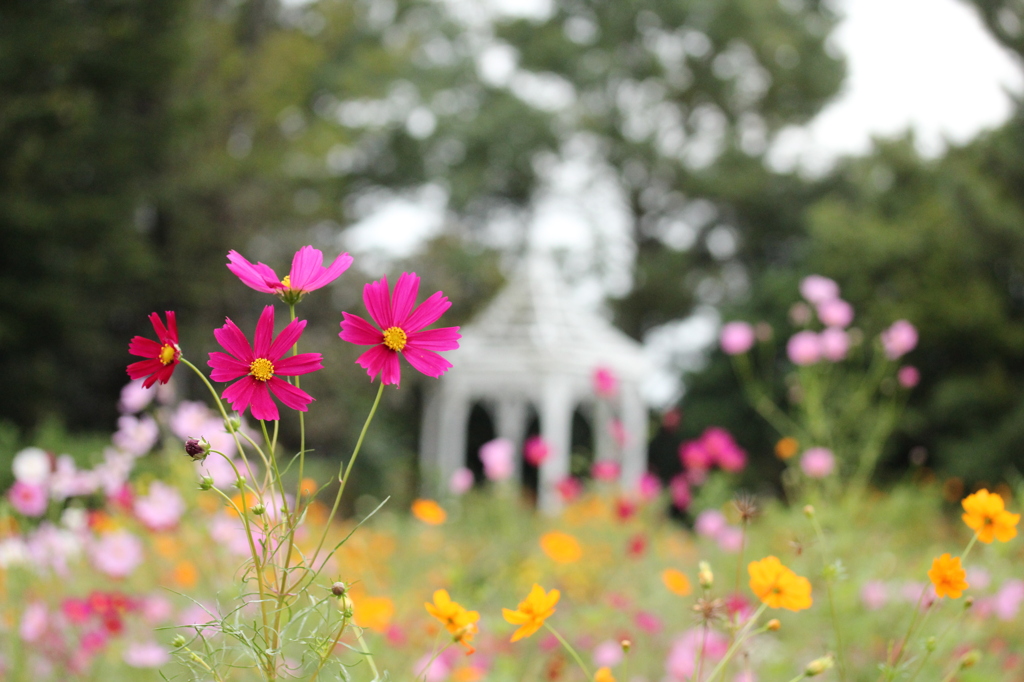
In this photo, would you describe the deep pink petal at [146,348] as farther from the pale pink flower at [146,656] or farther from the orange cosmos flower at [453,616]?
the pale pink flower at [146,656]

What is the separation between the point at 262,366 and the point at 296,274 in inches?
3.4

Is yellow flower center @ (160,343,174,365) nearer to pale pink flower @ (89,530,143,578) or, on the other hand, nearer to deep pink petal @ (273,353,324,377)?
deep pink petal @ (273,353,324,377)

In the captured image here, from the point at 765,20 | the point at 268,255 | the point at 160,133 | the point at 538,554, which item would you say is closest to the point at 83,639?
the point at 538,554

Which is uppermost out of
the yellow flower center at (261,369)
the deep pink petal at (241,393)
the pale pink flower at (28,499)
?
the pale pink flower at (28,499)

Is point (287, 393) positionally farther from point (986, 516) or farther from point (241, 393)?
point (986, 516)


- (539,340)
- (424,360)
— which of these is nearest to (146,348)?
(424,360)

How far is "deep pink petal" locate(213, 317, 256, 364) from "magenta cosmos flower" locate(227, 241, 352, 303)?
39mm

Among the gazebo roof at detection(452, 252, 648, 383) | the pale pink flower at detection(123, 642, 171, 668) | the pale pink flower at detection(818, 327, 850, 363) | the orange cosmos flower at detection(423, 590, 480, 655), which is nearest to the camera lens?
the orange cosmos flower at detection(423, 590, 480, 655)

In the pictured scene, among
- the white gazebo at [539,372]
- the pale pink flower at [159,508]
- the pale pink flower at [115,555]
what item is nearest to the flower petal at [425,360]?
the pale pink flower at [159,508]

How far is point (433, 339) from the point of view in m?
0.74

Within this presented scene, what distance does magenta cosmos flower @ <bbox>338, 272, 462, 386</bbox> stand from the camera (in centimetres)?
71

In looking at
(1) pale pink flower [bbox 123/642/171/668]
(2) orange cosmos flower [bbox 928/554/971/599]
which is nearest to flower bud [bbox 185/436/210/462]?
(2) orange cosmos flower [bbox 928/554/971/599]

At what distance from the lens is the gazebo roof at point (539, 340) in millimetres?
8109

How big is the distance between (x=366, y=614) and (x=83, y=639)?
61cm
